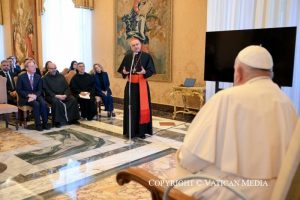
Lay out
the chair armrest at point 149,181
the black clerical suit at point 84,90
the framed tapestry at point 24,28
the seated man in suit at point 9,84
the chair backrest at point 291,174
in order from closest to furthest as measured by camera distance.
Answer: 1. the chair backrest at point 291,174
2. the chair armrest at point 149,181
3. the seated man in suit at point 9,84
4. the black clerical suit at point 84,90
5. the framed tapestry at point 24,28

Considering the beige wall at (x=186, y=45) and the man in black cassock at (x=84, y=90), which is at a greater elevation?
the beige wall at (x=186, y=45)

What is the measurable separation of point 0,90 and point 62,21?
4.65 meters

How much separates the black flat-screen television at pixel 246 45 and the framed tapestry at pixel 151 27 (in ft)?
9.19

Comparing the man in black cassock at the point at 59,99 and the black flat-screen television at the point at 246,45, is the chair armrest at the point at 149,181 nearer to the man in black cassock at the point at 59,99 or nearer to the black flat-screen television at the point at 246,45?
the black flat-screen television at the point at 246,45

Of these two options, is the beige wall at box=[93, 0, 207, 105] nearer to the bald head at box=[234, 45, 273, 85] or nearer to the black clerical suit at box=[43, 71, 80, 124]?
the black clerical suit at box=[43, 71, 80, 124]

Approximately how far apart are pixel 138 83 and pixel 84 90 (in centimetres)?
206

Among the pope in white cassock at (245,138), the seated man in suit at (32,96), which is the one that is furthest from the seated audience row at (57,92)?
the pope in white cassock at (245,138)

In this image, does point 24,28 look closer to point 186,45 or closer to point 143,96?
point 186,45

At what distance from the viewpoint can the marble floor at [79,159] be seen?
2.98m

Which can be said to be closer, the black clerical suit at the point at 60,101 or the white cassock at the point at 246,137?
the white cassock at the point at 246,137

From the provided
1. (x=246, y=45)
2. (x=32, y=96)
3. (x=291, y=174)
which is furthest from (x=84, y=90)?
(x=291, y=174)

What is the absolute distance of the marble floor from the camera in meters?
2.98

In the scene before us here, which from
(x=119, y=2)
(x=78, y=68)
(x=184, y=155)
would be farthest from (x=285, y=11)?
(x=119, y=2)

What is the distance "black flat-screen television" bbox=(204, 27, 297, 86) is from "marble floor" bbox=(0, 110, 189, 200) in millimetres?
1337
